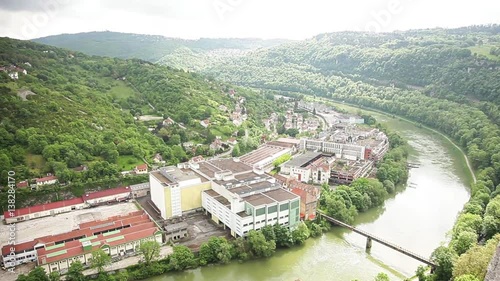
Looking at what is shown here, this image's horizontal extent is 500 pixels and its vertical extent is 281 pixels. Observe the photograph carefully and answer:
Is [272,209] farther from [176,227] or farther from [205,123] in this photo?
[205,123]

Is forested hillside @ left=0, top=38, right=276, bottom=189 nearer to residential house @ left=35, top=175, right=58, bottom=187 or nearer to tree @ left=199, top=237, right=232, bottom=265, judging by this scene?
residential house @ left=35, top=175, right=58, bottom=187

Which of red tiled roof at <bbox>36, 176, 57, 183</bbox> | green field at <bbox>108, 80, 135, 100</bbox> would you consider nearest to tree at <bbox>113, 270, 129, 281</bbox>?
red tiled roof at <bbox>36, 176, 57, 183</bbox>

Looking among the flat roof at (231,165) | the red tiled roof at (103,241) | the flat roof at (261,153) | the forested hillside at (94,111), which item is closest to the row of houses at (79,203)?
the forested hillside at (94,111)

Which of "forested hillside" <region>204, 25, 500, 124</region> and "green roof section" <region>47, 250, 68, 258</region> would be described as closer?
"green roof section" <region>47, 250, 68, 258</region>

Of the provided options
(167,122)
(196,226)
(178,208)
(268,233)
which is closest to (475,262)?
(268,233)

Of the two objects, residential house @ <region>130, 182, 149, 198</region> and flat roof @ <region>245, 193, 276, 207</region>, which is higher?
flat roof @ <region>245, 193, 276, 207</region>

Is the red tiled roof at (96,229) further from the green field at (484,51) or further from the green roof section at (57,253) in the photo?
the green field at (484,51)

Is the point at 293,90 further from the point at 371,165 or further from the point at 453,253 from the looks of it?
the point at 453,253
